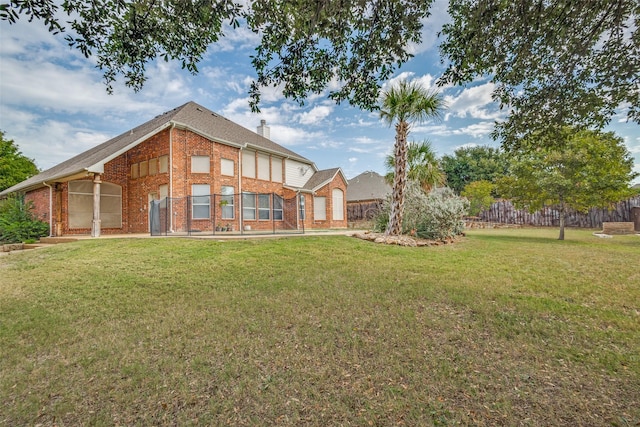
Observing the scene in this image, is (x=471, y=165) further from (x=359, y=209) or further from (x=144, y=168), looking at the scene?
(x=144, y=168)

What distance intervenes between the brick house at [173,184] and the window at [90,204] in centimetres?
4

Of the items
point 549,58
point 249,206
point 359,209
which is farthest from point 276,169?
point 549,58

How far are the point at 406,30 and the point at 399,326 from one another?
451cm

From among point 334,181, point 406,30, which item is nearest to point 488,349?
point 406,30

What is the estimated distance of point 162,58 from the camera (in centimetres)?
473

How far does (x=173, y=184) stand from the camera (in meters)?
14.5

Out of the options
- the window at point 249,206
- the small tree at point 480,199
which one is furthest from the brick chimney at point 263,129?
the small tree at point 480,199

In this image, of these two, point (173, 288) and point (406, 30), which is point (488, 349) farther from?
point (173, 288)

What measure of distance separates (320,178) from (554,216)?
1796cm

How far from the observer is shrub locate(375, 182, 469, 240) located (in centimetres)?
1150

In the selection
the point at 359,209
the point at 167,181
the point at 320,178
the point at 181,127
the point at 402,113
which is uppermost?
the point at 181,127

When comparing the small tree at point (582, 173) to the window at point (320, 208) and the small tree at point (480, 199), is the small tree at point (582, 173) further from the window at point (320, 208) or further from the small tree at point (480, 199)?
the small tree at point (480, 199)

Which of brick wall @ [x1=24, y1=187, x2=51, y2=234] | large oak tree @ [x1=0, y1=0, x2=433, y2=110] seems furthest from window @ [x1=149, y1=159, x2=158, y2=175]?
large oak tree @ [x1=0, y1=0, x2=433, y2=110]

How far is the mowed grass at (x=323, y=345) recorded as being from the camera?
2588 millimetres
